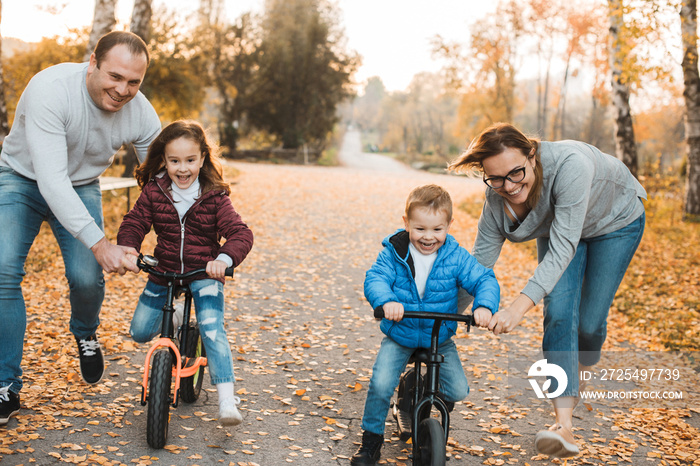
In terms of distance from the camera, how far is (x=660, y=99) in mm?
31859

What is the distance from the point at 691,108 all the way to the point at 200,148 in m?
11.4

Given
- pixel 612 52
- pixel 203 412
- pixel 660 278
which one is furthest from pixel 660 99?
pixel 203 412

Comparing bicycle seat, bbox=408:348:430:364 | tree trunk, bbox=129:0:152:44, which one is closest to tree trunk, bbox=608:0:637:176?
tree trunk, bbox=129:0:152:44

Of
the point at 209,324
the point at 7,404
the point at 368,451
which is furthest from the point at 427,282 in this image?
the point at 7,404

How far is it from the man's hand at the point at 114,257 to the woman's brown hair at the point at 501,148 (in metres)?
1.83

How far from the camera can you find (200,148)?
144 inches

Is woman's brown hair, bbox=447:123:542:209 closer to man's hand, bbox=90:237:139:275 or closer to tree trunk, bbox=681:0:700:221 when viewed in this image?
man's hand, bbox=90:237:139:275

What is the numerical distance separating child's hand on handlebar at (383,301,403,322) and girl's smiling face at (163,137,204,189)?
1482 millimetres

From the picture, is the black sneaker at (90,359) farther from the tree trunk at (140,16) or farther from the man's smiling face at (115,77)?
the tree trunk at (140,16)

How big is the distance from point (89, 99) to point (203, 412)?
2.05m

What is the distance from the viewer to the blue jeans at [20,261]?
11.3 ft

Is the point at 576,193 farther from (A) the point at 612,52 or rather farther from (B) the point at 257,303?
(A) the point at 612,52

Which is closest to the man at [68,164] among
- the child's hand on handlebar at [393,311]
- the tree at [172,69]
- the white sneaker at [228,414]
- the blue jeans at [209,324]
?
the blue jeans at [209,324]

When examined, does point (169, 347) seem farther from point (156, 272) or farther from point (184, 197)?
point (184, 197)
